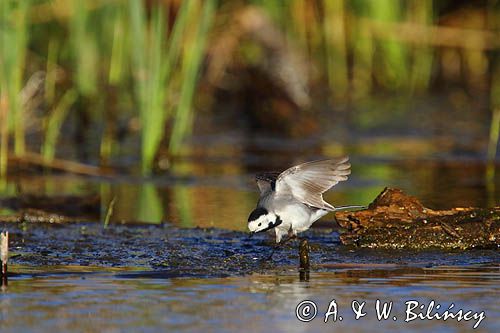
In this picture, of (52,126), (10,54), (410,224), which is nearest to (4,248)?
(410,224)

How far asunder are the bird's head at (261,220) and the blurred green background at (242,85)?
3056mm

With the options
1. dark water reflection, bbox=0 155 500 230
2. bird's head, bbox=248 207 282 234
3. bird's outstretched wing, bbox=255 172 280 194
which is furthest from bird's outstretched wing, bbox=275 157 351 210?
dark water reflection, bbox=0 155 500 230

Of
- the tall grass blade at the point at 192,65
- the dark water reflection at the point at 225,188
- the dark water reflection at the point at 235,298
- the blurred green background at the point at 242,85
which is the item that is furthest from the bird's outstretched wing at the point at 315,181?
the tall grass blade at the point at 192,65

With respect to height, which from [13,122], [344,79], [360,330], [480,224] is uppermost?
[344,79]

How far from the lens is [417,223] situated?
7219 millimetres

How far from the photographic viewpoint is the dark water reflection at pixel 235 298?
199 inches

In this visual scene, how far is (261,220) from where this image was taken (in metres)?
6.81

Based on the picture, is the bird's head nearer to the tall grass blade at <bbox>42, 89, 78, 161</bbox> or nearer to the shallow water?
the shallow water

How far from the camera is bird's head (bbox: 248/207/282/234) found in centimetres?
676

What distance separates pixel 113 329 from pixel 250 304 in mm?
800

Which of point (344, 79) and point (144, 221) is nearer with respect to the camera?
point (144, 221)

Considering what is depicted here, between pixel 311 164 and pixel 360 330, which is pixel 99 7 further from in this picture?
pixel 360 330

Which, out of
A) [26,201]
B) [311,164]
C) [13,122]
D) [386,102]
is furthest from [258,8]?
[311,164]

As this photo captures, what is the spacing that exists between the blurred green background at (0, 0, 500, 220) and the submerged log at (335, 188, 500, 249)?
260 cm
